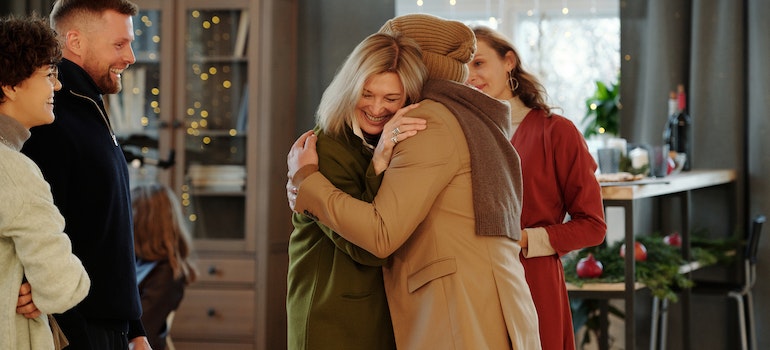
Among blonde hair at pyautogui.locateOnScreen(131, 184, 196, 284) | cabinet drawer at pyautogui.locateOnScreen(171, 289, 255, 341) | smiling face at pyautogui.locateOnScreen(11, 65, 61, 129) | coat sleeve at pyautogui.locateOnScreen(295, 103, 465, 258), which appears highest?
smiling face at pyautogui.locateOnScreen(11, 65, 61, 129)

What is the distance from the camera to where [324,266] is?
198 centimetres

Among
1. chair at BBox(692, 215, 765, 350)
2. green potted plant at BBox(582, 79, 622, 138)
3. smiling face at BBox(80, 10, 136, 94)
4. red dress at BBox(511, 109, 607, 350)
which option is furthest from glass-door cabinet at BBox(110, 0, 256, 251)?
smiling face at BBox(80, 10, 136, 94)

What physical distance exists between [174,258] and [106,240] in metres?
1.53

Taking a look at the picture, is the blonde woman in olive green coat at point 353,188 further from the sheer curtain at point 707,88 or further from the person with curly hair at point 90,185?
the sheer curtain at point 707,88

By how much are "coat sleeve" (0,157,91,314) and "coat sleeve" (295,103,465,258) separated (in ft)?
1.62

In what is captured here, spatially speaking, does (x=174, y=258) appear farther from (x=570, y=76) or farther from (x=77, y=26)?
(x=570, y=76)

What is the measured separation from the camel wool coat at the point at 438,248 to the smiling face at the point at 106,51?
1.75 ft

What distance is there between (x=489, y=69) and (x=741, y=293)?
7.00 ft

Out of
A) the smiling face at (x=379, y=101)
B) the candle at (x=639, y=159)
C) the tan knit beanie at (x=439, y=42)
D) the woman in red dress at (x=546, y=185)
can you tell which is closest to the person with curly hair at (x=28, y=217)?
the smiling face at (x=379, y=101)

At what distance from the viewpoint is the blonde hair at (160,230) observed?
3.44 meters

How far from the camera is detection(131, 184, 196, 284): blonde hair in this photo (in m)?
3.44

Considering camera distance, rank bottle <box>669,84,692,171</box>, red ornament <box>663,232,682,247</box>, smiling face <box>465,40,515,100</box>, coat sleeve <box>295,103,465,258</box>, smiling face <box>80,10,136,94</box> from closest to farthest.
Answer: coat sleeve <box>295,103,465,258</box>
smiling face <box>80,10,136,94</box>
smiling face <box>465,40,515,100</box>
red ornament <box>663,232,682,247</box>
bottle <box>669,84,692,171</box>

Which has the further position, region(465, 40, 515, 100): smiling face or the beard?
region(465, 40, 515, 100): smiling face

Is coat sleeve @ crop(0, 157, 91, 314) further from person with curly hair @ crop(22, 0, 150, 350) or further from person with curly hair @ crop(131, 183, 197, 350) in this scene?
person with curly hair @ crop(131, 183, 197, 350)
